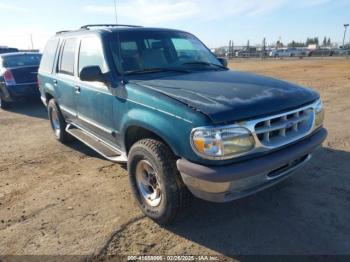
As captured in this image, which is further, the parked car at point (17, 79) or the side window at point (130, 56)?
the parked car at point (17, 79)

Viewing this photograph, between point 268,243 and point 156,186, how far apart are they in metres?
1.22

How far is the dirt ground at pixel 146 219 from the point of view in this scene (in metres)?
2.98

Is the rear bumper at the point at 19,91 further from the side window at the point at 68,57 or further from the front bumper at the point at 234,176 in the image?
the front bumper at the point at 234,176

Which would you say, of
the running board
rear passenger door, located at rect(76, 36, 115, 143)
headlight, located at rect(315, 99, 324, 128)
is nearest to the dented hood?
headlight, located at rect(315, 99, 324, 128)

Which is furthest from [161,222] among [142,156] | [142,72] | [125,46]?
[125,46]

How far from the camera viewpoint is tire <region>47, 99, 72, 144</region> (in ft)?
19.2

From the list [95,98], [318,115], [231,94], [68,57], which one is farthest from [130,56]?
[318,115]

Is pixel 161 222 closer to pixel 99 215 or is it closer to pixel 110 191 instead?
pixel 99 215

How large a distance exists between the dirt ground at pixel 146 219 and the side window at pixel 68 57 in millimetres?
1460

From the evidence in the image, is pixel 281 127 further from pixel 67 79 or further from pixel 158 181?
pixel 67 79

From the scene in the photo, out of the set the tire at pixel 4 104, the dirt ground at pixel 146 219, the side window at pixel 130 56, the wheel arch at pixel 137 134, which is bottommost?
the dirt ground at pixel 146 219

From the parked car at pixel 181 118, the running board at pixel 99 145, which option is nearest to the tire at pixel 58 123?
the running board at pixel 99 145

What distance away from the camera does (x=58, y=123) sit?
19.8 feet

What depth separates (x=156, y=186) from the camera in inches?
133
